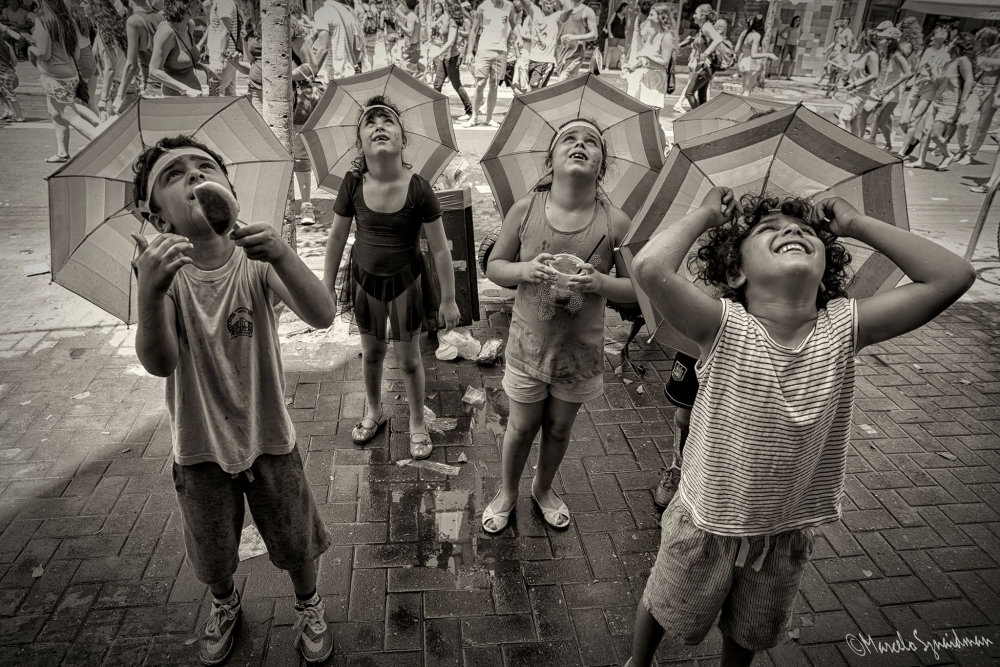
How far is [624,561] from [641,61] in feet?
41.0

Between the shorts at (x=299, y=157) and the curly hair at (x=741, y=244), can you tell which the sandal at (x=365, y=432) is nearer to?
the curly hair at (x=741, y=244)

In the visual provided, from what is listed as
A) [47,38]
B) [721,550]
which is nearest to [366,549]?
[721,550]

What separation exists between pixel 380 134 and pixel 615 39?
22.5 m

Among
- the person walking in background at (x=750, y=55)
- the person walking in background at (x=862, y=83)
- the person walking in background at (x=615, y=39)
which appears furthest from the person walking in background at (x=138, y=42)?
the person walking in background at (x=615, y=39)

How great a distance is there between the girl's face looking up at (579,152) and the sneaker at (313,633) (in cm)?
219

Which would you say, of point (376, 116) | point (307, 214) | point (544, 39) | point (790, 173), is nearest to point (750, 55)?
point (544, 39)

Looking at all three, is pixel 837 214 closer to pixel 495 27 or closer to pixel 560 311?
pixel 560 311

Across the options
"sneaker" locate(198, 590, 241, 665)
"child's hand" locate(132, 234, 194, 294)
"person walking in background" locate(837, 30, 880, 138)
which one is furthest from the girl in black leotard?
"person walking in background" locate(837, 30, 880, 138)

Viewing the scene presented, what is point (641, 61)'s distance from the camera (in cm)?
1321

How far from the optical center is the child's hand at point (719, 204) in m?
1.98

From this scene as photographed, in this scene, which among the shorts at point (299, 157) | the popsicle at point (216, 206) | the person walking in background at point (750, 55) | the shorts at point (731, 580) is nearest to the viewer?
the popsicle at point (216, 206)

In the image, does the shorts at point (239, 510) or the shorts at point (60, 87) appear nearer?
the shorts at point (239, 510)

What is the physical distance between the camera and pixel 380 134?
3.33 metres

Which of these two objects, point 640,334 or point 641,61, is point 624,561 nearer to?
point 640,334
